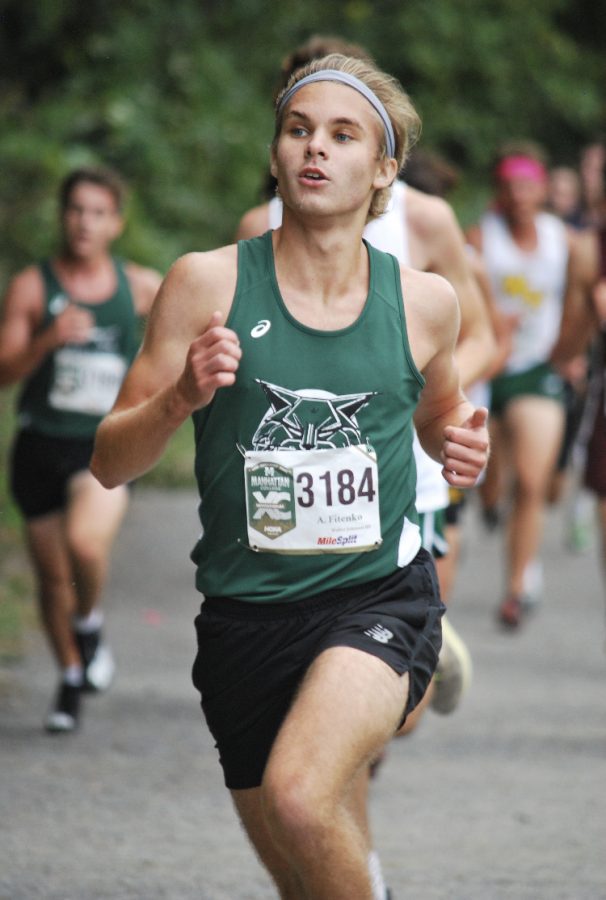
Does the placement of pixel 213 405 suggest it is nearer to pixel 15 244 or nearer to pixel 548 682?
pixel 548 682

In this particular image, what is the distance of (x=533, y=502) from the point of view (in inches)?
349

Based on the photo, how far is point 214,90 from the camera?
18.2m

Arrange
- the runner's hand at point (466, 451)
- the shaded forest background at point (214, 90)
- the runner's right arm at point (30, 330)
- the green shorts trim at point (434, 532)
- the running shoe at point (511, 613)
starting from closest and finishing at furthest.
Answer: the runner's hand at point (466, 451) → the green shorts trim at point (434, 532) → the runner's right arm at point (30, 330) → the running shoe at point (511, 613) → the shaded forest background at point (214, 90)

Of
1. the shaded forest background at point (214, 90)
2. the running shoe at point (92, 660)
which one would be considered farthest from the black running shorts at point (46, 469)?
the shaded forest background at point (214, 90)

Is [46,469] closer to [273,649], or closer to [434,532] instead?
[434,532]

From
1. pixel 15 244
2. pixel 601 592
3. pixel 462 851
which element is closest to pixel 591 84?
pixel 15 244

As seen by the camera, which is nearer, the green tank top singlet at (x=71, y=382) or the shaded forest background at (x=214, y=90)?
the green tank top singlet at (x=71, y=382)

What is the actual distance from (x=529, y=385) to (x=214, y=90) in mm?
10127

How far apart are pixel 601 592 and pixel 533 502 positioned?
1.57m

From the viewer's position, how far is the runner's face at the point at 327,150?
3.74 meters

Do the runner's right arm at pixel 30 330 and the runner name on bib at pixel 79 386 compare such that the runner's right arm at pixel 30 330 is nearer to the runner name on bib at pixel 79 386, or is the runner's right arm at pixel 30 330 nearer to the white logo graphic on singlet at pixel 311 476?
the runner name on bib at pixel 79 386

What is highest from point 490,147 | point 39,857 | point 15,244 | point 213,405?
point 490,147

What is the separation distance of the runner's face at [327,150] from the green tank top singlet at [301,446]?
0.58ft

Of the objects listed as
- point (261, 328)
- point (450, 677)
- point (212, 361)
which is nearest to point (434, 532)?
point (450, 677)
